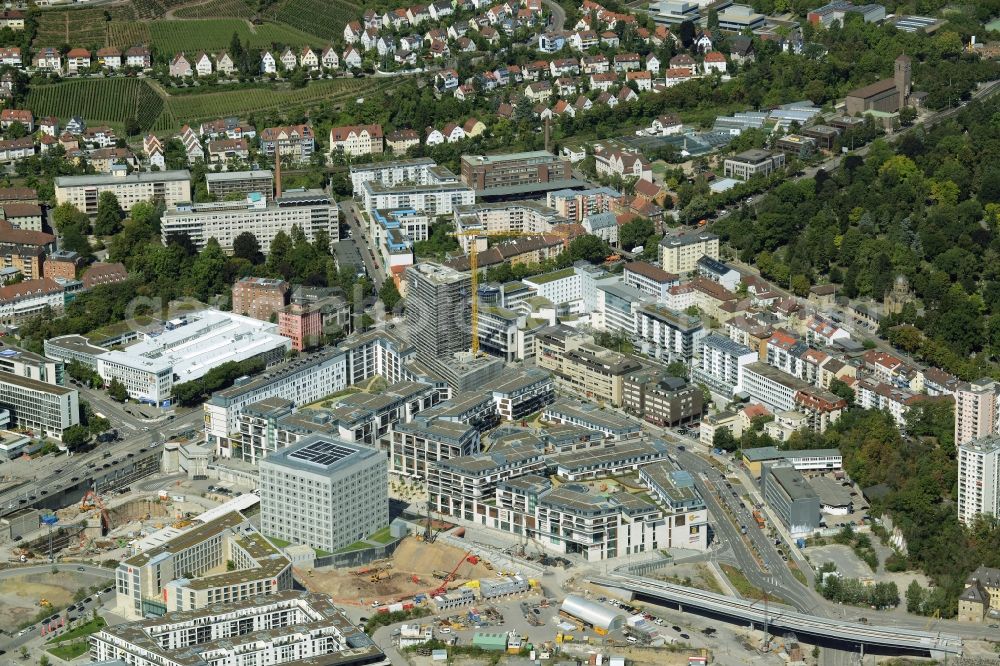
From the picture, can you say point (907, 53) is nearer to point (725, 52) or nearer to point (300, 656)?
point (725, 52)

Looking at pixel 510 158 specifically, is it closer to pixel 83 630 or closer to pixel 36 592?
pixel 36 592

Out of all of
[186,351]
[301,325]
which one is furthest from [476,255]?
[186,351]

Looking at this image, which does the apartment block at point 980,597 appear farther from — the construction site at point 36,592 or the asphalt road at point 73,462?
the asphalt road at point 73,462

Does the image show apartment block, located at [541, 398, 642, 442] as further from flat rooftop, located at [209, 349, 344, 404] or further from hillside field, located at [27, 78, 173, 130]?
hillside field, located at [27, 78, 173, 130]

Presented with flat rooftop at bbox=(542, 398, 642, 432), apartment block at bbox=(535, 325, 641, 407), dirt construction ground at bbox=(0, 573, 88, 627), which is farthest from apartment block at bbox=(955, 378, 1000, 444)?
dirt construction ground at bbox=(0, 573, 88, 627)

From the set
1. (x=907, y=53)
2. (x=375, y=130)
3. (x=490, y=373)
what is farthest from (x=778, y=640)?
(x=907, y=53)

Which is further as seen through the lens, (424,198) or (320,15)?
(320,15)
